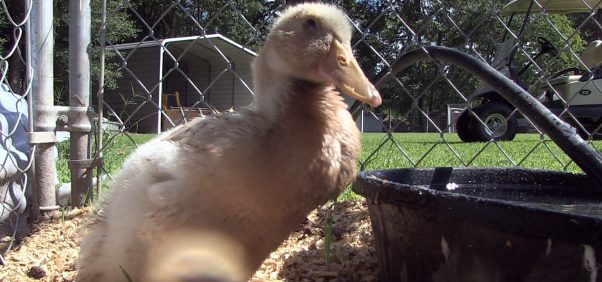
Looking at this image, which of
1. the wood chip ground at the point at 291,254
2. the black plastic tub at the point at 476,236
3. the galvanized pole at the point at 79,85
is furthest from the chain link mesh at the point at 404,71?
the black plastic tub at the point at 476,236

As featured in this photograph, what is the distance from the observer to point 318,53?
1485 millimetres

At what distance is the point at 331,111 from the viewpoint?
149 centimetres

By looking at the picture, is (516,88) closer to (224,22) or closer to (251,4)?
(224,22)

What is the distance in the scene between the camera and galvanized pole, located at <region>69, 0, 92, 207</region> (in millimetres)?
2252

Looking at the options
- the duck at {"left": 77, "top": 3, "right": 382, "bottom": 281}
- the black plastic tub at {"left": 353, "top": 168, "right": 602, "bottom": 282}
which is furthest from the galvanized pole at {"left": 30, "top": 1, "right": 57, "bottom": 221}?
the black plastic tub at {"left": 353, "top": 168, "right": 602, "bottom": 282}

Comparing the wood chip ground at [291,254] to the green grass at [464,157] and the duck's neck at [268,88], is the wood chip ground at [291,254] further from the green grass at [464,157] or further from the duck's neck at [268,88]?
the duck's neck at [268,88]

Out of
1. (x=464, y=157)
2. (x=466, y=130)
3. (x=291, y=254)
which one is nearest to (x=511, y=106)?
(x=466, y=130)

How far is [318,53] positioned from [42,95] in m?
1.23

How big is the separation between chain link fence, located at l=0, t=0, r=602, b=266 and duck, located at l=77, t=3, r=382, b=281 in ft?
1.56

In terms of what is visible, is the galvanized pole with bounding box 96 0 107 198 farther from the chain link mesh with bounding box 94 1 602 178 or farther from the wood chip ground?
the wood chip ground

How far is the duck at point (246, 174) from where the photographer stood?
52.5 inches

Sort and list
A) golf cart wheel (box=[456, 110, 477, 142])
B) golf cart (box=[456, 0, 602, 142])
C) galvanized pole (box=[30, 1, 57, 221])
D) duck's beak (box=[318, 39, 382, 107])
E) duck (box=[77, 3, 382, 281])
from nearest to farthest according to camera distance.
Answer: duck (box=[77, 3, 382, 281]), duck's beak (box=[318, 39, 382, 107]), galvanized pole (box=[30, 1, 57, 221]), golf cart (box=[456, 0, 602, 142]), golf cart wheel (box=[456, 110, 477, 142])

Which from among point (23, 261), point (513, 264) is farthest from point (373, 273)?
point (23, 261)

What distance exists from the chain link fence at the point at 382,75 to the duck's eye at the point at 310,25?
1.63ft
